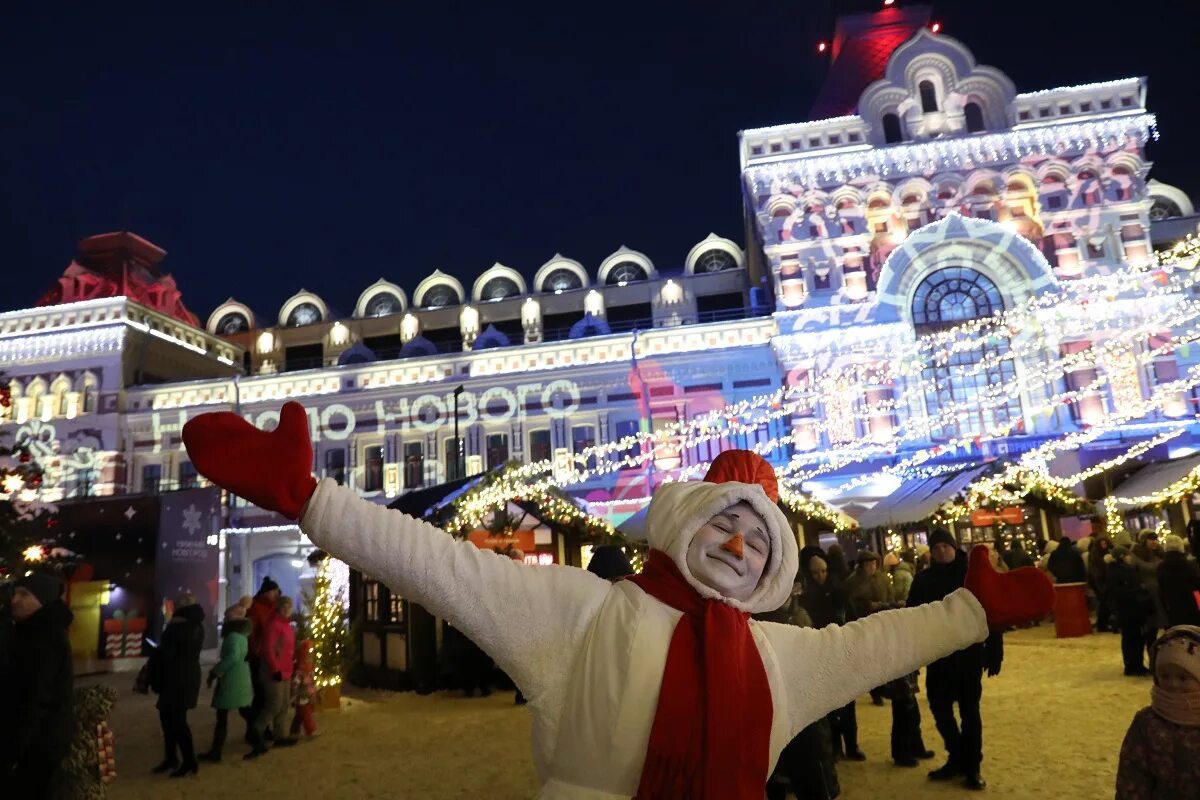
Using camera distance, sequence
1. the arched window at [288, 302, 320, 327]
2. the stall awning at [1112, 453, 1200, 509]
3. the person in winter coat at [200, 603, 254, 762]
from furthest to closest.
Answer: the arched window at [288, 302, 320, 327] → the stall awning at [1112, 453, 1200, 509] → the person in winter coat at [200, 603, 254, 762]

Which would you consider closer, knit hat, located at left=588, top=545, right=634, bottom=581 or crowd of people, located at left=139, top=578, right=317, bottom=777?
crowd of people, located at left=139, top=578, right=317, bottom=777

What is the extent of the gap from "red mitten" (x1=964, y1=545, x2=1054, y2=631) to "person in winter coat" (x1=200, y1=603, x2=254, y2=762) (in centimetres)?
810

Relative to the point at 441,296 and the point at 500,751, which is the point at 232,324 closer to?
the point at 441,296

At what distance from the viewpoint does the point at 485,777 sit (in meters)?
7.30

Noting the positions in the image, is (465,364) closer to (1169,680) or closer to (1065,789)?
(1065,789)

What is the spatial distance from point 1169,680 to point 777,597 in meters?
1.67

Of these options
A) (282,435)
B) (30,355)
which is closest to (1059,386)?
(282,435)

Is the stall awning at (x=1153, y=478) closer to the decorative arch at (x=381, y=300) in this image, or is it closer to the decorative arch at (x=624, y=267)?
the decorative arch at (x=624, y=267)

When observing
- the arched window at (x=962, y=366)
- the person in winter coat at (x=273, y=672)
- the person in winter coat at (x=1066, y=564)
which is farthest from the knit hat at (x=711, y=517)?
the arched window at (x=962, y=366)

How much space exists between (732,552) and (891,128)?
29.8 metres

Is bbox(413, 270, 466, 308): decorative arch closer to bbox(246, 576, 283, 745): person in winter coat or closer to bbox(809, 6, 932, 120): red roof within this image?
bbox(809, 6, 932, 120): red roof

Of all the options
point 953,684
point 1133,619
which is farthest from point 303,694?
point 1133,619

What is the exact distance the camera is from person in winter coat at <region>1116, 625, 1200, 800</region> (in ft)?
9.34

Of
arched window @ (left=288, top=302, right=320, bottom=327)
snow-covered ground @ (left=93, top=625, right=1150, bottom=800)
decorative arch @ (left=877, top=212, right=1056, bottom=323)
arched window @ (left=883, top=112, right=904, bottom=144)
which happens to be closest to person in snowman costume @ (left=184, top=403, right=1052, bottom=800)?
snow-covered ground @ (left=93, top=625, right=1150, bottom=800)
